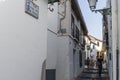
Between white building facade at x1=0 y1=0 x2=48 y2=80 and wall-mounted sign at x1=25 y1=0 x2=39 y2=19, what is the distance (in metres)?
Answer: 0.13

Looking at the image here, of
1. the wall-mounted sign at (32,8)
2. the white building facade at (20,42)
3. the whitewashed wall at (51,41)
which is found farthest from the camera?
the whitewashed wall at (51,41)

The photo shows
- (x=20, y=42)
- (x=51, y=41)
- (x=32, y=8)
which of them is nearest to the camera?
(x=20, y=42)

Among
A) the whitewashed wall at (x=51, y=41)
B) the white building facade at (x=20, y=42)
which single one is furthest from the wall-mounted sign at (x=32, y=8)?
the whitewashed wall at (x=51, y=41)

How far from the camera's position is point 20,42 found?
7402 millimetres

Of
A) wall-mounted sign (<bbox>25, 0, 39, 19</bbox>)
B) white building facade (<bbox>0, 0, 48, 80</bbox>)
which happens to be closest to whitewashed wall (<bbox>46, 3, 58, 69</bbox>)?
white building facade (<bbox>0, 0, 48, 80</bbox>)

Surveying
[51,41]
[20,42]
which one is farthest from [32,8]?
[51,41]

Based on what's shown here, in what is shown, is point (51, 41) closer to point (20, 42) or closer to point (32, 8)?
point (32, 8)

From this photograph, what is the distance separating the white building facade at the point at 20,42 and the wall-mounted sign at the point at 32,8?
13cm

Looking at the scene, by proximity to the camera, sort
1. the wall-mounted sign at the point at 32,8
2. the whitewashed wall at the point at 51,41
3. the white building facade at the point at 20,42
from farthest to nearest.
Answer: the whitewashed wall at the point at 51,41 → the wall-mounted sign at the point at 32,8 → the white building facade at the point at 20,42

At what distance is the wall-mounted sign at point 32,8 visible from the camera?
7883 millimetres

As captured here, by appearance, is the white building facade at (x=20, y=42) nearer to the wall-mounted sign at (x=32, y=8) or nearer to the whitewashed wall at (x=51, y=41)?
the wall-mounted sign at (x=32, y=8)

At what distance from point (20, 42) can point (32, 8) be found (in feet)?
4.81

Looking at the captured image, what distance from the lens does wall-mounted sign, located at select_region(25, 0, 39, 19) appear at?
25.9 ft

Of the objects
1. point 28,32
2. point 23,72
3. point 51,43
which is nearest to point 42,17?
point 28,32
